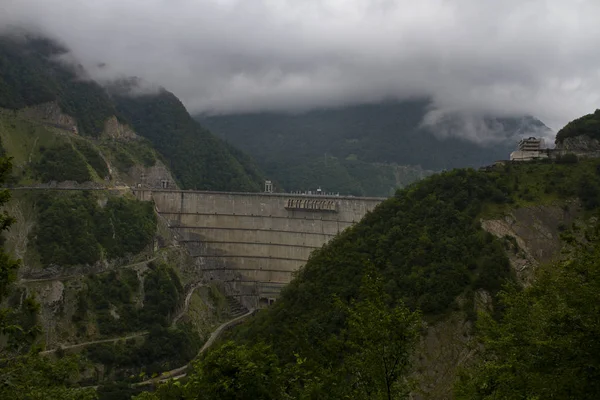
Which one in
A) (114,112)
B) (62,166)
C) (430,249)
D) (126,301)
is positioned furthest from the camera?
(114,112)

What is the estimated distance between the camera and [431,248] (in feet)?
143

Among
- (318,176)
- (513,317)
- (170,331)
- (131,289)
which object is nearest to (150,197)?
(131,289)

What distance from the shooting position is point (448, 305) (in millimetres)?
38562

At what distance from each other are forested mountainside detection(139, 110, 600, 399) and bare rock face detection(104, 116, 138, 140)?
74.8 meters

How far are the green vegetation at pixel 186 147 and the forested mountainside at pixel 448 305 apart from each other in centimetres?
7848

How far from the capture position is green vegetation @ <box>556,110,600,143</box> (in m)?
51.5

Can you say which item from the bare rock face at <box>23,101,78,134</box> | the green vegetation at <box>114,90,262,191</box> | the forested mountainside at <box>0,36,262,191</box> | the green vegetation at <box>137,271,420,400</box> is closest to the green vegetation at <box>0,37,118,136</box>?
the forested mountainside at <box>0,36,262,191</box>

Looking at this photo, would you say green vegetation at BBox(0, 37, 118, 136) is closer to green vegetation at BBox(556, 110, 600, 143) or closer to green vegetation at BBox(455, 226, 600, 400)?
green vegetation at BBox(556, 110, 600, 143)

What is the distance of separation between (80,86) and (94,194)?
51.4 m

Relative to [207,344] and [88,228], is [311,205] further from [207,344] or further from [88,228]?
[88,228]

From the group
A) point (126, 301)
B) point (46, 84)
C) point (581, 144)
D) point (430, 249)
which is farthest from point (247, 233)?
point (46, 84)

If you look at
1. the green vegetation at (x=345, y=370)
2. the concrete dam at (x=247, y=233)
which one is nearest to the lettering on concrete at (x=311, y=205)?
the concrete dam at (x=247, y=233)

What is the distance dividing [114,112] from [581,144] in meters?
95.2

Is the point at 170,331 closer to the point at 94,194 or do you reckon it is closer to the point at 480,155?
the point at 94,194
